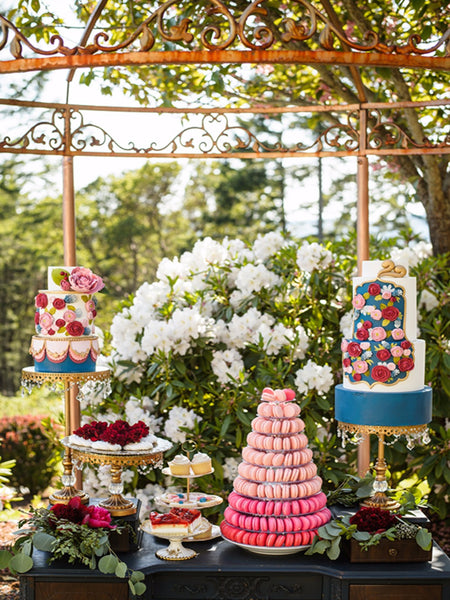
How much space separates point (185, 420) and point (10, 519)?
1.48m

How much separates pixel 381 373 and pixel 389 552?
731 millimetres

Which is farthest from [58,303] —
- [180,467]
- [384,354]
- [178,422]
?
[384,354]

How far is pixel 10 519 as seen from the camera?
16.3 ft

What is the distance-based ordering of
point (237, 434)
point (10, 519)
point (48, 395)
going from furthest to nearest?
point (48, 395) < point (10, 519) < point (237, 434)

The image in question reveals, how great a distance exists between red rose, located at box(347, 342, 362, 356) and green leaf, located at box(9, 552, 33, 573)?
5.13 ft

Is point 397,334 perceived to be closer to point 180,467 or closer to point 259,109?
point 180,467

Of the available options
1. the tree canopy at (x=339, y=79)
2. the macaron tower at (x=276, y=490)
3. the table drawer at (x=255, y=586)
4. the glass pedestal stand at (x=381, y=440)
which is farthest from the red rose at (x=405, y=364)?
the tree canopy at (x=339, y=79)

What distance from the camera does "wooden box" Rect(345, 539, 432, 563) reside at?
3045mm

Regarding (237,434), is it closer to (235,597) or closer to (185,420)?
(185,420)

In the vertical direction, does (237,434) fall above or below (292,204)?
below

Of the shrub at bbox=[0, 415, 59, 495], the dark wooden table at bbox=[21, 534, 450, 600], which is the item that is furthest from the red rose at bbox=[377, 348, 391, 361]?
the shrub at bbox=[0, 415, 59, 495]

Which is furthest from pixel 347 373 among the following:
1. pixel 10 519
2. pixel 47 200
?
pixel 47 200

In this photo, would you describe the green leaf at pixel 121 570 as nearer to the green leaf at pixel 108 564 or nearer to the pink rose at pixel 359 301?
the green leaf at pixel 108 564

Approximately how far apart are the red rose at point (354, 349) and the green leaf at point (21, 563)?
5.13 ft
